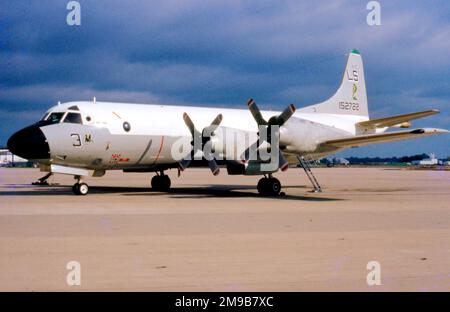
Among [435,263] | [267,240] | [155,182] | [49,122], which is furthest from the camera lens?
[155,182]

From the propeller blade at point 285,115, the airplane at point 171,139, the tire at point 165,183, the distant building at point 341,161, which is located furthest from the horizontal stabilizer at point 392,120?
the distant building at point 341,161

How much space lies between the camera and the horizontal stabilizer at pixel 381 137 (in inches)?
790

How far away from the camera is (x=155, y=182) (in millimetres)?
25781

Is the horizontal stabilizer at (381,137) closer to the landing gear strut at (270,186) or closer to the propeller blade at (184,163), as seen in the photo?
the landing gear strut at (270,186)

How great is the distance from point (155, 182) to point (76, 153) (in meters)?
6.45

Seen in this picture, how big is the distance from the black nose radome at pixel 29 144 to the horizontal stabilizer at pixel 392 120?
584 inches

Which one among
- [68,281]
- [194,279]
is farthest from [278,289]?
[68,281]

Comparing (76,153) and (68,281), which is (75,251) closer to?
(68,281)

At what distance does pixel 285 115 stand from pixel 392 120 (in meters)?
6.03

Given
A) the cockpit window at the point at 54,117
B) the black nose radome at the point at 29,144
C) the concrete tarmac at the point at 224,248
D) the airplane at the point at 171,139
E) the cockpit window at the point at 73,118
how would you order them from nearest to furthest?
the concrete tarmac at the point at 224,248 < the black nose radome at the point at 29,144 < the airplane at the point at 171,139 < the cockpit window at the point at 54,117 < the cockpit window at the point at 73,118

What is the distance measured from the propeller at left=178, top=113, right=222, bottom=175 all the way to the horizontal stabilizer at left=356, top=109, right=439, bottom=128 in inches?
318

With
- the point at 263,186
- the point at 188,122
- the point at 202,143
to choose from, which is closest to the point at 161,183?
the point at 188,122

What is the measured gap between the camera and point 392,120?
24.2 meters

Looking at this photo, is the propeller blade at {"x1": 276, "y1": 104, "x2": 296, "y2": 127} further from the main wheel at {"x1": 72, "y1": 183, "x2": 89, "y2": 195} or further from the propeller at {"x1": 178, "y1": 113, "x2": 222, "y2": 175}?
the main wheel at {"x1": 72, "y1": 183, "x2": 89, "y2": 195}
